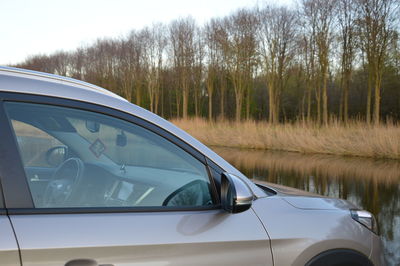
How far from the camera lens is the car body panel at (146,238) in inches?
59.4

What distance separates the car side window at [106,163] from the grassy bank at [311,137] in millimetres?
14167

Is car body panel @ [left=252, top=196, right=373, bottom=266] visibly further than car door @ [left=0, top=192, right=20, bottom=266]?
Yes

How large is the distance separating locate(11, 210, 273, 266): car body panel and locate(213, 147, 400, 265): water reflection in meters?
2.99

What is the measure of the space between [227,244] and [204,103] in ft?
155

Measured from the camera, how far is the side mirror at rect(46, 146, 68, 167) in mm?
2057

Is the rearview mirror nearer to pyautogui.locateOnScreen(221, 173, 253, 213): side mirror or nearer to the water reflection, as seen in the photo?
pyautogui.locateOnScreen(221, 173, 253, 213): side mirror

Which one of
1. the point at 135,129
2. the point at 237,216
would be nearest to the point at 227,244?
the point at 237,216

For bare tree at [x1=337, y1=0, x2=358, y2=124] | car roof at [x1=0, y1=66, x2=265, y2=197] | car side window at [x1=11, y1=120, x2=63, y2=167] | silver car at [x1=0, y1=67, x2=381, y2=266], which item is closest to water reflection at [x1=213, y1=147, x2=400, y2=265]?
silver car at [x1=0, y1=67, x2=381, y2=266]

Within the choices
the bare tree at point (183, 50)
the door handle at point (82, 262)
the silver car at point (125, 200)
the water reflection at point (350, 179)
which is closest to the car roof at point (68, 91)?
the silver car at point (125, 200)

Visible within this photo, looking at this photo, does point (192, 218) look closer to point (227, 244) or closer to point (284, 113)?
point (227, 244)

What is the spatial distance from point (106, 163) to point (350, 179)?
9.31 metres

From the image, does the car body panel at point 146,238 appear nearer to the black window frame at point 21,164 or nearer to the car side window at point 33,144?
the black window frame at point 21,164

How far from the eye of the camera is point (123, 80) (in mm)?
46562

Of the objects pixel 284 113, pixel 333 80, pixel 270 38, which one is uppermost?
pixel 270 38
